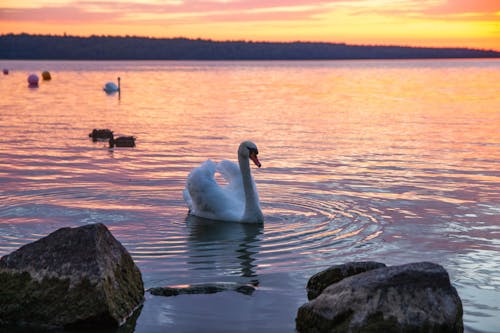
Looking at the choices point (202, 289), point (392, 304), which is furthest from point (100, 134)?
point (392, 304)

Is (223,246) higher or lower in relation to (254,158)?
lower

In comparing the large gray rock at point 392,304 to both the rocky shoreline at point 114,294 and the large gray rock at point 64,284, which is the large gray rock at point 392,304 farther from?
the large gray rock at point 64,284

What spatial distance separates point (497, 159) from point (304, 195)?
7468mm

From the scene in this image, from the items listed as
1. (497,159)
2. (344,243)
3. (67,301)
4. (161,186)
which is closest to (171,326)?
(67,301)

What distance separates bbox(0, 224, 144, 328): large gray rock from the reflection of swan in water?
95.1 inches

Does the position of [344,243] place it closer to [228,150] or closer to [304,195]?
[304,195]

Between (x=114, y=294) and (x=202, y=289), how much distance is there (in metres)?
1.33

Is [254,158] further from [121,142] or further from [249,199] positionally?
[121,142]

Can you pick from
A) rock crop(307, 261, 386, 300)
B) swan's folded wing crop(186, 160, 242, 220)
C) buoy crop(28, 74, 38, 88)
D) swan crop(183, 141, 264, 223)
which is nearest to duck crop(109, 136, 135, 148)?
swan crop(183, 141, 264, 223)

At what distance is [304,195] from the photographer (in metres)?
15.9

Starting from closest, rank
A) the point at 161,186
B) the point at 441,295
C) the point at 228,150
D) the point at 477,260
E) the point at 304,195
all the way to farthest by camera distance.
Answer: the point at 441,295, the point at 477,260, the point at 304,195, the point at 161,186, the point at 228,150

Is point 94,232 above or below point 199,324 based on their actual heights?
above

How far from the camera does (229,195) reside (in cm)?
1453

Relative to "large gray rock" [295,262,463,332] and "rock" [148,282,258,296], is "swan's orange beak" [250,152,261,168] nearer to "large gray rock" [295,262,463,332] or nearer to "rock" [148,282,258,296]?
"rock" [148,282,258,296]
